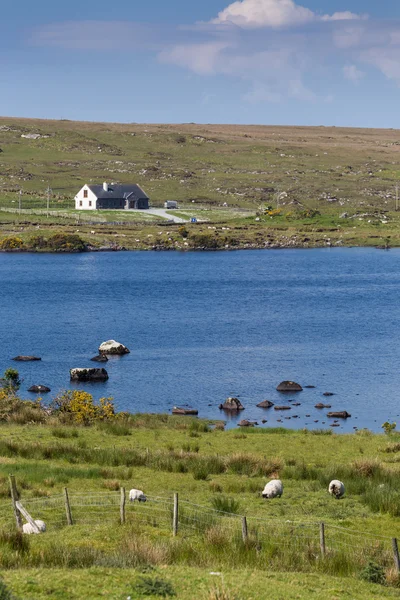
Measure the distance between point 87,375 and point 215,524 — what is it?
124 ft

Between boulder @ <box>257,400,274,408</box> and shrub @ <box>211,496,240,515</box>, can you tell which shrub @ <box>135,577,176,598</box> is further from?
boulder @ <box>257,400,274,408</box>

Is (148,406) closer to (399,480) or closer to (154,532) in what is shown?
(399,480)

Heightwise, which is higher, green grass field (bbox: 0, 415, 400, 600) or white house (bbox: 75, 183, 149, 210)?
white house (bbox: 75, 183, 149, 210)

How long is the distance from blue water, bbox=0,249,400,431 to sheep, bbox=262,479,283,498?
70.9 feet

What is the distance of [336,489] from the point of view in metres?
25.5

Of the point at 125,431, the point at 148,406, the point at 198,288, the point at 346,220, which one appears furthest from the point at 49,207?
the point at 125,431

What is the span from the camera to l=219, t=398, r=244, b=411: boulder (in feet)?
167

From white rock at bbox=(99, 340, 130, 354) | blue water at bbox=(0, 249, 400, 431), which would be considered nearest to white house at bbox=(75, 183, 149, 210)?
blue water at bbox=(0, 249, 400, 431)

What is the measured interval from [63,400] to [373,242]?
12212 centimetres

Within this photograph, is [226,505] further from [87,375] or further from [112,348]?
[112,348]

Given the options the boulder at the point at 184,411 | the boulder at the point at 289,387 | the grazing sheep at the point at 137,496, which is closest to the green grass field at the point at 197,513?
the grazing sheep at the point at 137,496

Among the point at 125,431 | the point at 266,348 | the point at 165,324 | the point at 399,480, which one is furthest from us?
the point at 165,324

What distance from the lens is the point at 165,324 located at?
3250 inches

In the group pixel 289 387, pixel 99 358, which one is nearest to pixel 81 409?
pixel 289 387
